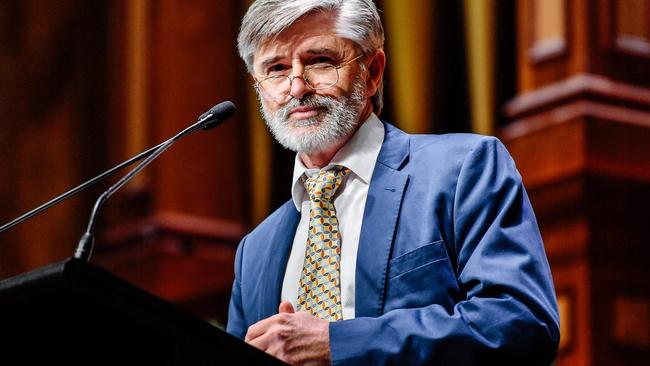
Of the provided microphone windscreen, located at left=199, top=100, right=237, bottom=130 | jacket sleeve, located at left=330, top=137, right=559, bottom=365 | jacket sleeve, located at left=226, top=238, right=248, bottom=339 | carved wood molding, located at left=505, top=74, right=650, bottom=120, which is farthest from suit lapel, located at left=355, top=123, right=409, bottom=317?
carved wood molding, located at left=505, top=74, right=650, bottom=120

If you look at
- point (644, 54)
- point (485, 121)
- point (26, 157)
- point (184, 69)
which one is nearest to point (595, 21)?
point (644, 54)

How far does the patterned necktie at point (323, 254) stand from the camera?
206cm

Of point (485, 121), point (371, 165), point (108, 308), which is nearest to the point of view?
point (108, 308)

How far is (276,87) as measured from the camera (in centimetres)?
228

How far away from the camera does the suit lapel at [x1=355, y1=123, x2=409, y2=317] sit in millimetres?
1990

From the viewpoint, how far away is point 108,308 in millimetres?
1494

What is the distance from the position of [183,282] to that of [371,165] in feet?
9.19

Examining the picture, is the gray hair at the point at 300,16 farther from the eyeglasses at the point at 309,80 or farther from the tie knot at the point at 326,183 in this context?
the tie knot at the point at 326,183

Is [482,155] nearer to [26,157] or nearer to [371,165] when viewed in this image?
[371,165]

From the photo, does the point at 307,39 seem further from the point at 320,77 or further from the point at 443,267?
the point at 443,267

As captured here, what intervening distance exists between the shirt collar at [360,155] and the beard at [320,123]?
0.08 ft

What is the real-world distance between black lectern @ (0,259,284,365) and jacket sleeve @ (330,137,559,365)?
11.2 inches

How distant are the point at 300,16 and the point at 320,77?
0.13 metres

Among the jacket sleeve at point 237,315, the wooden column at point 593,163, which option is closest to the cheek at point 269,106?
the jacket sleeve at point 237,315
